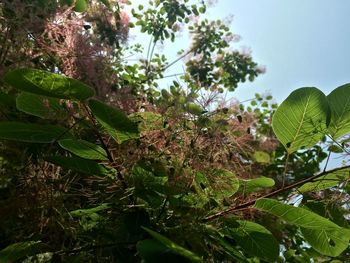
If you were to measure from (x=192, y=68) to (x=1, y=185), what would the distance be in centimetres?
254

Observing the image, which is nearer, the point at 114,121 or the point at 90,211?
the point at 114,121

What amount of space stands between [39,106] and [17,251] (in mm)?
414

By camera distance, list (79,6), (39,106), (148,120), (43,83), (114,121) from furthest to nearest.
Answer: (79,6)
(148,120)
(39,106)
(114,121)
(43,83)

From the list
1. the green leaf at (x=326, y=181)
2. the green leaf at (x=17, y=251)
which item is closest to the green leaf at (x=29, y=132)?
the green leaf at (x=17, y=251)

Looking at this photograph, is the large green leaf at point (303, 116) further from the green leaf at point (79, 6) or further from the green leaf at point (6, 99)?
the green leaf at point (79, 6)

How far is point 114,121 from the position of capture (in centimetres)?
114

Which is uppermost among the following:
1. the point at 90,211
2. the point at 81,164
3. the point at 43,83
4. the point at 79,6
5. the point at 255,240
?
the point at 79,6

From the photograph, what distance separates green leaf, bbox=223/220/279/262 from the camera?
1299 millimetres

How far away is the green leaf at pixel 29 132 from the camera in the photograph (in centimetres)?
118

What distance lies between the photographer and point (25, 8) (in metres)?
1.90

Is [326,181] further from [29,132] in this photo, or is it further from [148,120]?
[29,132]

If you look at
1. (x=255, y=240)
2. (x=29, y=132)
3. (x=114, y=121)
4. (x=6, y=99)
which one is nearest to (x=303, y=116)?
(x=255, y=240)

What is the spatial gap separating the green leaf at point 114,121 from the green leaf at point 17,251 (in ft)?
1.32

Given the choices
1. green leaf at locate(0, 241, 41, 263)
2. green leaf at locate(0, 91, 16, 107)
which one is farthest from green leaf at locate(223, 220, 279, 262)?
green leaf at locate(0, 91, 16, 107)
